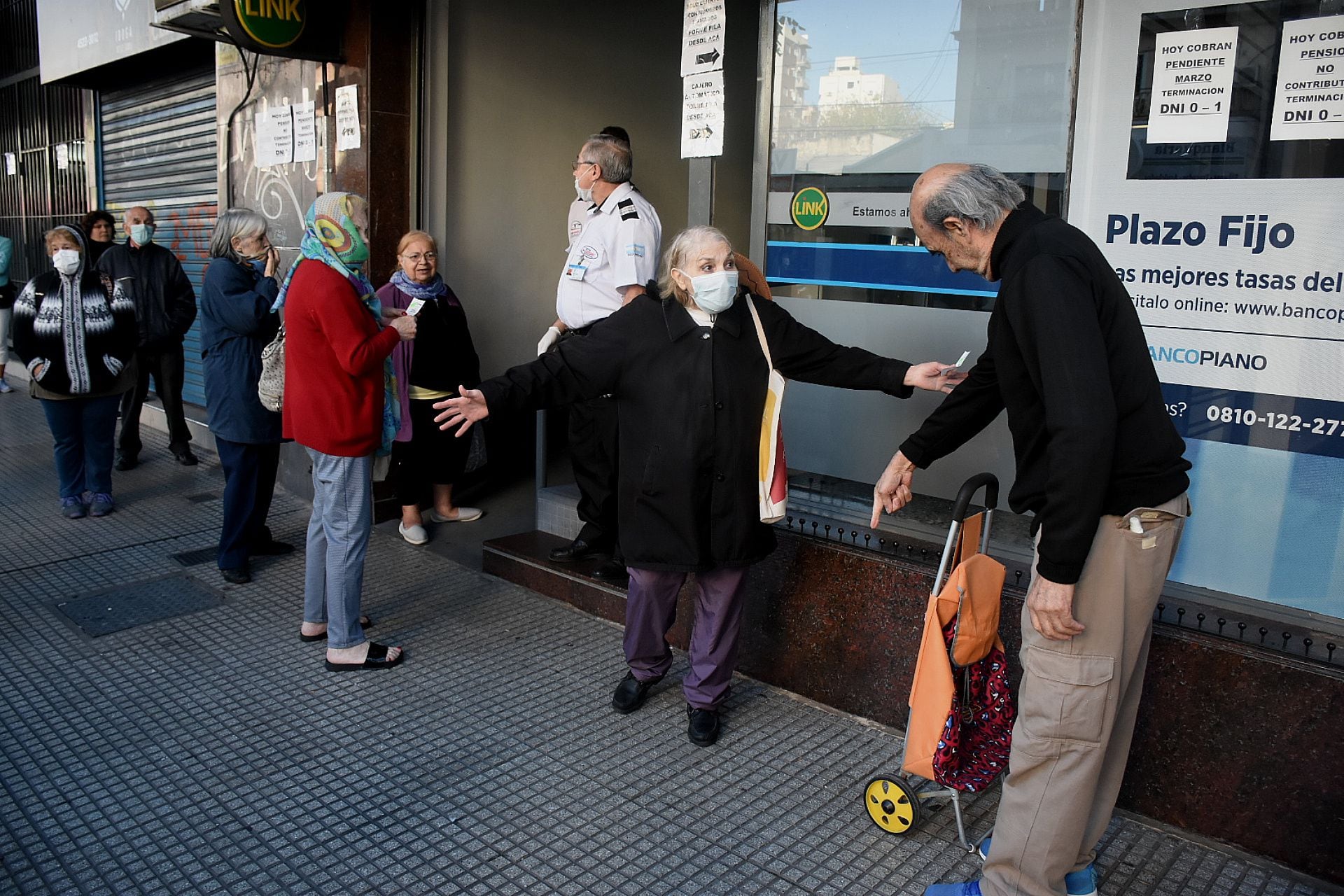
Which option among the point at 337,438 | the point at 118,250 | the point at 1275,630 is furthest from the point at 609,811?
the point at 118,250

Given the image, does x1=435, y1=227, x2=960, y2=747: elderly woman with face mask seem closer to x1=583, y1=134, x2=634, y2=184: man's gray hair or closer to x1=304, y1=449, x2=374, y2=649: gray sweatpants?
x1=304, y1=449, x2=374, y2=649: gray sweatpants

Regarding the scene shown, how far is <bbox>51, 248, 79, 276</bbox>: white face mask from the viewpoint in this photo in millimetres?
6367

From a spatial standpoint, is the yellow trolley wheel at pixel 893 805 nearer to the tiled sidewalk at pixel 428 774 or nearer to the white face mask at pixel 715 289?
the tiled sidewalk at pixel 428 774

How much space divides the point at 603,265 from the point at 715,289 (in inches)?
51.8

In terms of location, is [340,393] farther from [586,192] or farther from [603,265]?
[586,192]

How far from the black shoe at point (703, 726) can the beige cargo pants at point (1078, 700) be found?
129 centimetres

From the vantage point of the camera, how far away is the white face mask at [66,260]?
637cm

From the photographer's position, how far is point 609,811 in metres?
3.39

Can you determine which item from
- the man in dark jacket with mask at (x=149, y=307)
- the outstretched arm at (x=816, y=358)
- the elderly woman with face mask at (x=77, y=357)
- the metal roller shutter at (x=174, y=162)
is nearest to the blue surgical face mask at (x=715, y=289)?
the outstretched arm at (x=816, y=358)

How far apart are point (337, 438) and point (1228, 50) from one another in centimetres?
355

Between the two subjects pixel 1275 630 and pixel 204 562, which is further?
pixel 204 562

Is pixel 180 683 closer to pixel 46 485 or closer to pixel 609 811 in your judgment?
pixel 609 811

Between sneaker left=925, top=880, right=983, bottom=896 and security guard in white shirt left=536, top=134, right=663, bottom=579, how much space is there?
2.46 metres

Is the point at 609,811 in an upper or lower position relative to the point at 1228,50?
lower
